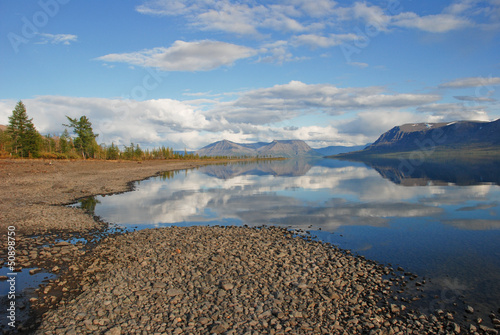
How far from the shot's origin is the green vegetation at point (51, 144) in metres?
102

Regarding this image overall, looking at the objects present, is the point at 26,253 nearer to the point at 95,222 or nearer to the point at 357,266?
the point at 95,222

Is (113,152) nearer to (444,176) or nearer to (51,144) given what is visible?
(51,144)

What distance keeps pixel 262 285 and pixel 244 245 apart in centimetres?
531

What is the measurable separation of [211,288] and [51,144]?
170m

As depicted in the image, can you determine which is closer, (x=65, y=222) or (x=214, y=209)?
(x=65, y=222)

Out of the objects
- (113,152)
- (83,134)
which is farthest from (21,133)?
(113,152)

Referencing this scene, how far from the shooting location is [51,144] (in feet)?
481

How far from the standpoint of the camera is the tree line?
101688mm

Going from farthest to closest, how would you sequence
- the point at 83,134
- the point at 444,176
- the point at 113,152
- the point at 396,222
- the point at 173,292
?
the point at 113,152 → the point at 83,134 → the point at 444,176 → the point at 396,222 → the point at 173,292

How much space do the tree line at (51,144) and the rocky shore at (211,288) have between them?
4161 inches

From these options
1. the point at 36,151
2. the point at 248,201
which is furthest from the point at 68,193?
the point at 36,151

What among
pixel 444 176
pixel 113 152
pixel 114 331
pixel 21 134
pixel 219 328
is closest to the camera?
pixel 114 331

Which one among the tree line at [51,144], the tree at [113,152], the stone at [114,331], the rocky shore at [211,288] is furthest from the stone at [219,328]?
the tree at [113,152]

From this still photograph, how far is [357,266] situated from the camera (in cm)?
1553
